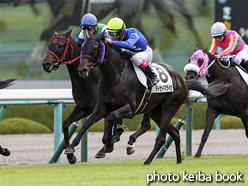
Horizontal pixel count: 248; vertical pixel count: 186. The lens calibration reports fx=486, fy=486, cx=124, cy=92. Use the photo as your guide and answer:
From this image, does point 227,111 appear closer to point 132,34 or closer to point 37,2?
point 132,34

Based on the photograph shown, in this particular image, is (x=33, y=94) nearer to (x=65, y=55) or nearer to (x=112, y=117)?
(x=65, y=55)

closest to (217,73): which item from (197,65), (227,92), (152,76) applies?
(227,92)

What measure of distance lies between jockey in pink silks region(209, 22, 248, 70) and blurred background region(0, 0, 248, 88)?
313 inches

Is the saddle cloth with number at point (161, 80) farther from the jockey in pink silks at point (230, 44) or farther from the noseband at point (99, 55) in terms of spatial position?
the jockey in pink silks at point (230, 44)

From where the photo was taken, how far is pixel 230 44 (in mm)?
6160

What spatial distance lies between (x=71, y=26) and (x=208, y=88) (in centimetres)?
900

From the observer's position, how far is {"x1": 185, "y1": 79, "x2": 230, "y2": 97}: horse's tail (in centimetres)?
564

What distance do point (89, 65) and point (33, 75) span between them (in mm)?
9800

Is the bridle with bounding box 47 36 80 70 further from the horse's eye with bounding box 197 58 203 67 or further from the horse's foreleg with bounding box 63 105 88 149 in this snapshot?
the horse's eye with bounding box 197 58 203 67

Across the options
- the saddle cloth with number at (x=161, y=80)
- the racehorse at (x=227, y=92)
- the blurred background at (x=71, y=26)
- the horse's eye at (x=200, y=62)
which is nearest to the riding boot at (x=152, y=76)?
the saddle cloth with number at (x=161, y=80)

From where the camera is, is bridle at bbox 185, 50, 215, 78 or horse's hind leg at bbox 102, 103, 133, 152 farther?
bridle at bbox 185, 50, 215, 78

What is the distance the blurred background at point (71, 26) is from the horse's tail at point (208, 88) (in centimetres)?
820

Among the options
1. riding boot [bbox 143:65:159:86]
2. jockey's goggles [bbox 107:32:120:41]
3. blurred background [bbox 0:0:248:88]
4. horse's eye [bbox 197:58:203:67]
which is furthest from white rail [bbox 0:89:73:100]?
blurred background [bbox 0:0:248:88]

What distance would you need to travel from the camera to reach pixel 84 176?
3957mm
